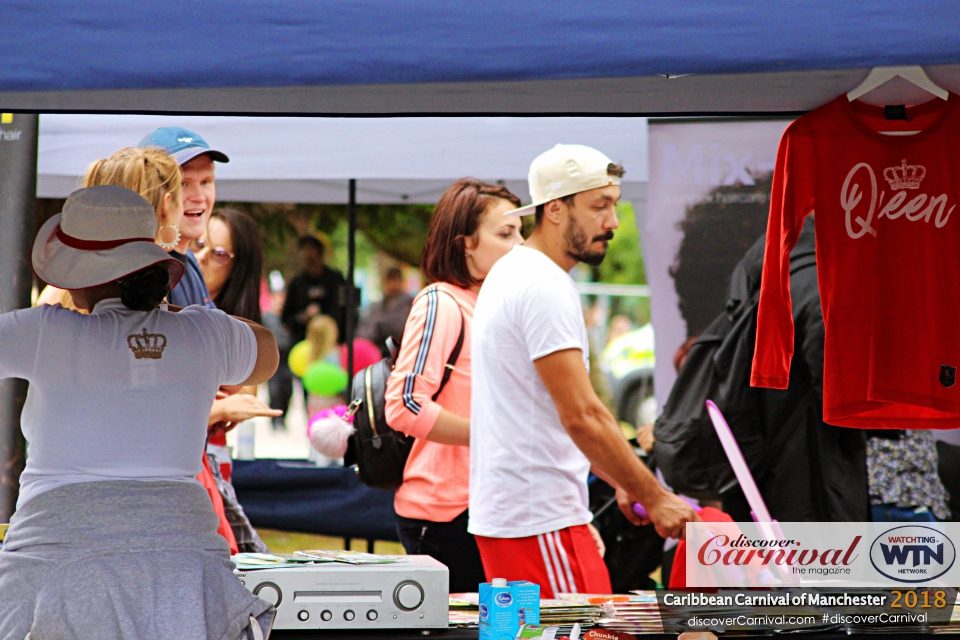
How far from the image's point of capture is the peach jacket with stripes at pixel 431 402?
10.8 ft

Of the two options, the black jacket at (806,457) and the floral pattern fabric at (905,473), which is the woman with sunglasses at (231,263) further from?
the floral pattern fabric at (905,473)

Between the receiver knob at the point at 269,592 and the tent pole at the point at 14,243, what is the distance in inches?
46.8

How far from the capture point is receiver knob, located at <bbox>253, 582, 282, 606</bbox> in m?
2.22

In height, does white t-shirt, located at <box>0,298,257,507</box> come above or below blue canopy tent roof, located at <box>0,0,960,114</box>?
below

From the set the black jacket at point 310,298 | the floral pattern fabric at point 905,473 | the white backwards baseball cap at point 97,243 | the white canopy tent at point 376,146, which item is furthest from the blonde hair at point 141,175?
the black jacket at point 310,298

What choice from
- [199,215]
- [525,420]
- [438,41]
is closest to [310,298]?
[199,215]

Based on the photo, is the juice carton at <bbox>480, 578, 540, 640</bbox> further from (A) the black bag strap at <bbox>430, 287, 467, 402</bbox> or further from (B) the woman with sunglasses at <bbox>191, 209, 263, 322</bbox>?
(B) the woman with sunglasses at <bbox>191, 209, 263, 322</bbox>

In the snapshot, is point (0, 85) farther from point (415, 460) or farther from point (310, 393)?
point (310, 393)

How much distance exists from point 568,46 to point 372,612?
124 cm

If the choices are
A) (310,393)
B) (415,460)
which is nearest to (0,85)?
(415,460)

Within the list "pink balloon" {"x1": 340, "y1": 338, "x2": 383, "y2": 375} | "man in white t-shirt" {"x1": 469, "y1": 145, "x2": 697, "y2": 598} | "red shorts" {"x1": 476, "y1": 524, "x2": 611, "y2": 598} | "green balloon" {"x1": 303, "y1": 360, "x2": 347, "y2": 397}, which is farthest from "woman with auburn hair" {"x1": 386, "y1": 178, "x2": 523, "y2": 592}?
"green balloon" {"x1": 303, "y1": 360, "x2": 347, "y2": 397}

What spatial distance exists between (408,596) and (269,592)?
0.97 ft

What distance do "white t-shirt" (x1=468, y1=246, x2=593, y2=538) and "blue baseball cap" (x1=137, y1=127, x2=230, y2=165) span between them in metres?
0.95

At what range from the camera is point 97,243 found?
6.51ft
